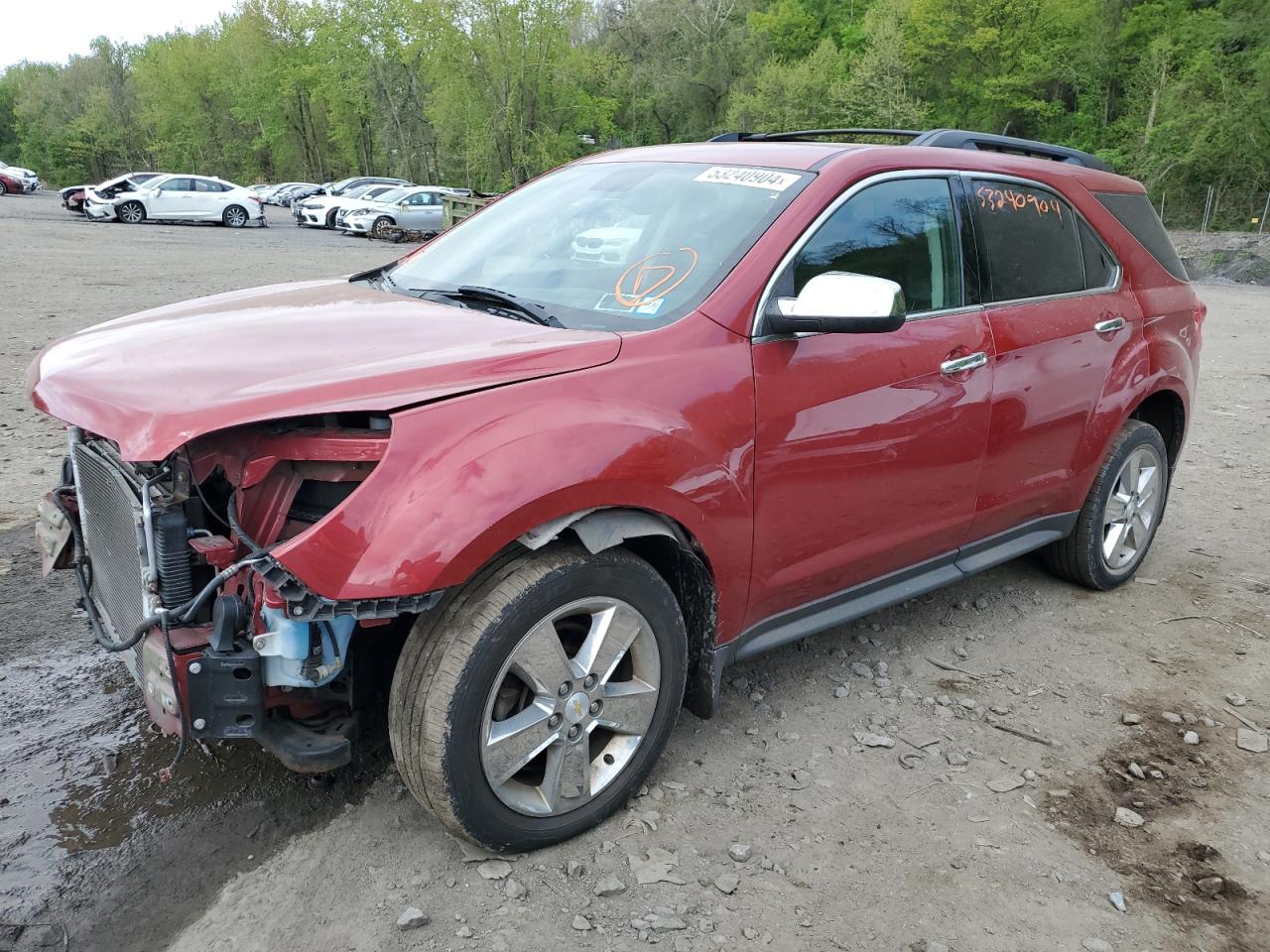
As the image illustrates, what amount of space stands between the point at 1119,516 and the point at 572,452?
10.7 ft

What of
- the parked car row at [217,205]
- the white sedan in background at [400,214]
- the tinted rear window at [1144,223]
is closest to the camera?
the tinted rear window at [1144,223]

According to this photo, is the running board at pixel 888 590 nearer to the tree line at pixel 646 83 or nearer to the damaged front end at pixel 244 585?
the damaged front end at pixel 244 585

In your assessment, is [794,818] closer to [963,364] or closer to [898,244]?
[963,364]

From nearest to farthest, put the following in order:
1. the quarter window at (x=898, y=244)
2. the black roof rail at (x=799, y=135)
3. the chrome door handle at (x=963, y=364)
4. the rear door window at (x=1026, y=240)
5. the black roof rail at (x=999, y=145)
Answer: the quarter window at (x=898, y=244) < the chrome door handle at (x=963, y=364) < the rear door window at (x=1026, y=240) < the black roof rail at (x=999, y=145) < the black roof rail at (x=799, y=135)

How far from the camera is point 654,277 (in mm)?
3068

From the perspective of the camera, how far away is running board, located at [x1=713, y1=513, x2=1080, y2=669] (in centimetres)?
320

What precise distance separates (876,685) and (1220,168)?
43.8 meters

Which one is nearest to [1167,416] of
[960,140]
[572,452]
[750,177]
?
[960,140]

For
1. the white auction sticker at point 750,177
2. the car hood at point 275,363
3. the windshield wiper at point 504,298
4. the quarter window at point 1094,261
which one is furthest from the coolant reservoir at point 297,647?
the quarter window at point 1094,261

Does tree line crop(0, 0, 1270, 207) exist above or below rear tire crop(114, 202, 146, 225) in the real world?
above

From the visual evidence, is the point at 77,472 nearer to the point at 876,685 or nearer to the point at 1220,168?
the point at 876,685

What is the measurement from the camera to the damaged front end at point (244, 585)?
91.4 inches

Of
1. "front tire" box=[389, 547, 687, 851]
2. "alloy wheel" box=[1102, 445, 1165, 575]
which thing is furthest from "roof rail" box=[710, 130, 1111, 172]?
"front tire" box=[389, 547, 687, 851]

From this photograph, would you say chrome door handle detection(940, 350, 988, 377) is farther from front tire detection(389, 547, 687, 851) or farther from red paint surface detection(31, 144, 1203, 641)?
front tire detection(389, 547, 687, 851)
